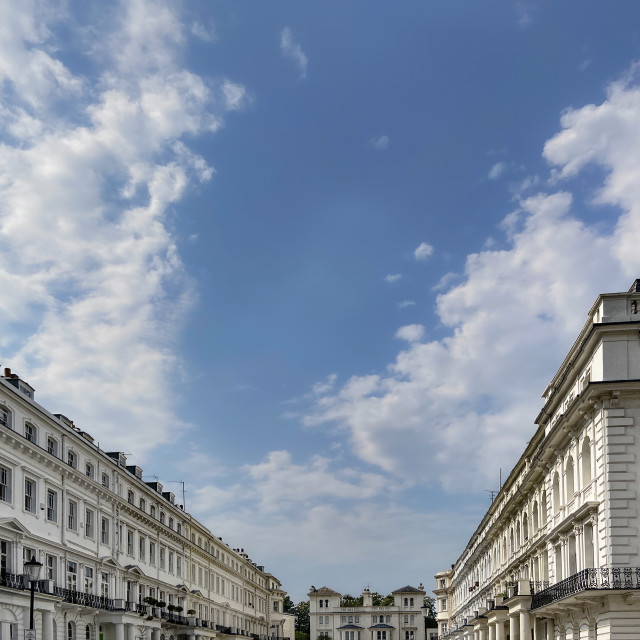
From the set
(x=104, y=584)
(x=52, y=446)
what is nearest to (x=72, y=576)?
(x=104, y=584)

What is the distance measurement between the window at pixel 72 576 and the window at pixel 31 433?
752cm

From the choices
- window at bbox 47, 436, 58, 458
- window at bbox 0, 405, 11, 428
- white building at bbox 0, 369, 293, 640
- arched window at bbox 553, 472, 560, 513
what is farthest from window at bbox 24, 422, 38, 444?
arched window at bbox 553, 472, 560, 513

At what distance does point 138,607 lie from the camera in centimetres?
5047

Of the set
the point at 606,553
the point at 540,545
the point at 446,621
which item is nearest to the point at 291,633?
the point at 446,621

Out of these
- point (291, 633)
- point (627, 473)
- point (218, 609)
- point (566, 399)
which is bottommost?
point (291, 633)

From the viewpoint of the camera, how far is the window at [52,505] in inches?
1518

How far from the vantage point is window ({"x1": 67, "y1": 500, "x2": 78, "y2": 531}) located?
41.4m

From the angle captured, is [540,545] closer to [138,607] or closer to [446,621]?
[138,607]

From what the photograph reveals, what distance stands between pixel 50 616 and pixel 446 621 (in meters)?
94.2

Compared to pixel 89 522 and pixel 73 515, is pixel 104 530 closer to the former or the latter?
pixel 89 522

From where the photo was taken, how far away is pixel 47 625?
36.2 metres

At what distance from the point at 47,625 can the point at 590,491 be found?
77.4 feet

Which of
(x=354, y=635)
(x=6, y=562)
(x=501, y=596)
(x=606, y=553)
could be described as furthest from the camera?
(x=354, y=635)

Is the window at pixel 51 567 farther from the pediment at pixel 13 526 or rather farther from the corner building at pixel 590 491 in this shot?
the corner building at pixel 590 491
